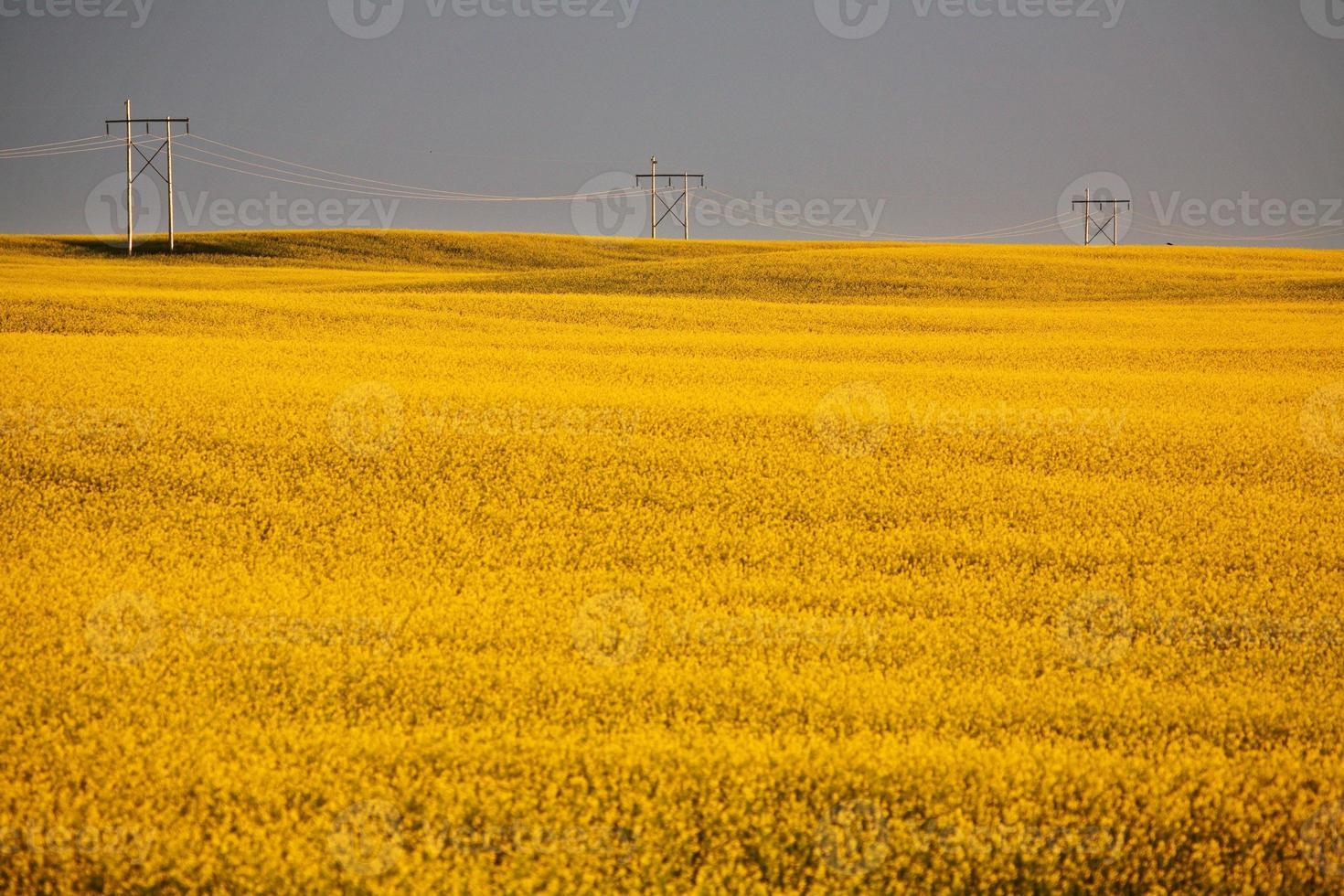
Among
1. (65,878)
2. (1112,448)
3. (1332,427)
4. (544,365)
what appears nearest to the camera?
(65,878)

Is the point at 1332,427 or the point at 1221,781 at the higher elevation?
the point at 1332,427

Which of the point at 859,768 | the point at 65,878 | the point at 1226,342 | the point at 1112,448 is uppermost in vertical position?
the point at 1226,342

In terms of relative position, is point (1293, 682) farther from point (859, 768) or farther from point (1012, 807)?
point (859, 768)

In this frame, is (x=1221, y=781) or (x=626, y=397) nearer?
(x=1221, y=781)

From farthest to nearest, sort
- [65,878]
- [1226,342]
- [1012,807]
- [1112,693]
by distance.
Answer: [1226,342], [1112,693], [1012,807], [65,878]

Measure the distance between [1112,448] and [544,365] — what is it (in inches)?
392

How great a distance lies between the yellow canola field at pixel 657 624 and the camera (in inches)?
215

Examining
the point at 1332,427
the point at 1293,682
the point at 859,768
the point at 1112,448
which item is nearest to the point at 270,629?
the point at 859,768

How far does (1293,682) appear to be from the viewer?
748cm

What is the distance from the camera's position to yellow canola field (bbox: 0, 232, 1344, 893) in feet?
17.9

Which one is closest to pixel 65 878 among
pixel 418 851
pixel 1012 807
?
pixel 418 851

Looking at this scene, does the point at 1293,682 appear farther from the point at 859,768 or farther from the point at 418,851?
the point at 418,851

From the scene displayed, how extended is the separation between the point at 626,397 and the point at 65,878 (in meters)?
10.7

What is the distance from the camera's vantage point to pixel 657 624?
26.6ft
